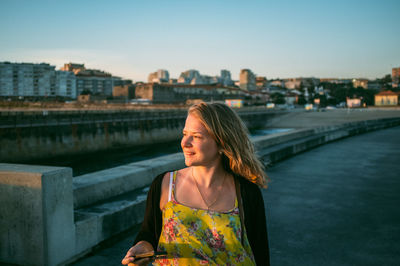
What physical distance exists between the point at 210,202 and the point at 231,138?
36 centimetres

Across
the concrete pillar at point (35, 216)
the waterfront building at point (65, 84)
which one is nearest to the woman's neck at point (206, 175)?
the concrete pillar at point (35, 216)

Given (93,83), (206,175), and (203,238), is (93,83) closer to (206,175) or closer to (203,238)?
(206,175)

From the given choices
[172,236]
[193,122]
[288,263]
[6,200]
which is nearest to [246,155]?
[193,122]

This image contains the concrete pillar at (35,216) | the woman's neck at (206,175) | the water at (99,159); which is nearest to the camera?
the woman's neck at (206,175)

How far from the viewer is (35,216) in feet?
8.98

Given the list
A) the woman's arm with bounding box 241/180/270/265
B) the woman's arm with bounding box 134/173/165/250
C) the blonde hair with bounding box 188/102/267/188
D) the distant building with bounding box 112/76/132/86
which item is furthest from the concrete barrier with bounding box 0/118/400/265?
the distant building with bounding box 112/76/132/86

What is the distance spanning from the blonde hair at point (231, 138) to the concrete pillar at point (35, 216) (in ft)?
5.08

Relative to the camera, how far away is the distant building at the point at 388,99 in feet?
324

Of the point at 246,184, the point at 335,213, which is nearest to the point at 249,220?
the point at 246,184

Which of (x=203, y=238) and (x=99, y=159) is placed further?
(x=99, y=159)

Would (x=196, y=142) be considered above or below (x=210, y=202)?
above

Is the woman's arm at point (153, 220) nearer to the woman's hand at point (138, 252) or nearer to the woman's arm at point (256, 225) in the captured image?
the woman's hand at point (138, 252)

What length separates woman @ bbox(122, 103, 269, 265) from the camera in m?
1.69

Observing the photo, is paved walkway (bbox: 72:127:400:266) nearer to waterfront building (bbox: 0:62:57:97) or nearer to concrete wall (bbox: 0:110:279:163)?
concrete wall (bbox: 0:110:279:163)
